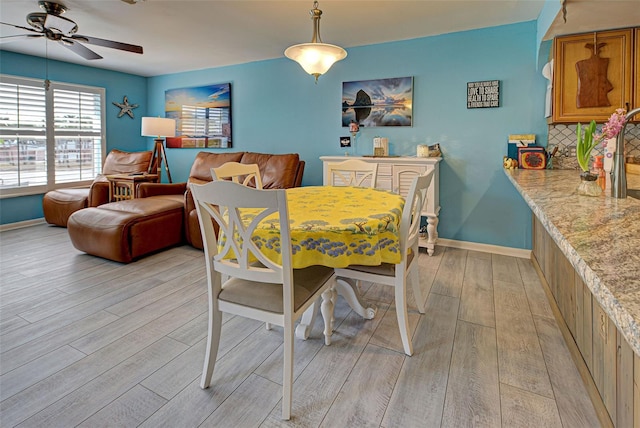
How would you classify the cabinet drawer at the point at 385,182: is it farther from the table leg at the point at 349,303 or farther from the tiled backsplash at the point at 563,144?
the table leg at the point at 349,303

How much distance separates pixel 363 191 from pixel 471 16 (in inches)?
82.3

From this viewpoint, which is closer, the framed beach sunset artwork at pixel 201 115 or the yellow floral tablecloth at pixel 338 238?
the yellow floral tablecloth at pixel 338 238

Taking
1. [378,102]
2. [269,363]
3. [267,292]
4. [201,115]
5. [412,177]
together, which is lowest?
[269,363]

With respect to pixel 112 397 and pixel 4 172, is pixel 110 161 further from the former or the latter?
pixel 112 397

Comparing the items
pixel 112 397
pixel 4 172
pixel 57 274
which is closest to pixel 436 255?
pixel 112 397

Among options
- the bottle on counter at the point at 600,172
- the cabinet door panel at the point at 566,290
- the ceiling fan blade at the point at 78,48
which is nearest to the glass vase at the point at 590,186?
the bottle on counter at the point at 600,172

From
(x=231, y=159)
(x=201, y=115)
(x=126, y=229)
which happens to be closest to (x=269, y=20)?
(x=231, y=159)

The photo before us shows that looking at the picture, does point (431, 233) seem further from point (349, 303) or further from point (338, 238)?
point (338, 238)

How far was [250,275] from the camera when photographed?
1.47m

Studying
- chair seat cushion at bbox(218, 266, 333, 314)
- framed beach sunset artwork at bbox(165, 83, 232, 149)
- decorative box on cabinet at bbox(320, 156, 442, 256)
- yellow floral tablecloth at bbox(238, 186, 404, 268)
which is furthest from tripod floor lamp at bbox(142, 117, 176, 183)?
chair seat cushion at bbox(218, 266, 333, 314)

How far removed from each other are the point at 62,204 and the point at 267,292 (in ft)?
14.3

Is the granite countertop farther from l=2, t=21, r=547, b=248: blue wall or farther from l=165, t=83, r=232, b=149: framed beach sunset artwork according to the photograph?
l=165, t=83, r=232, b=149: framed beach sunset artwork

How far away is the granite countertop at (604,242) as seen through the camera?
0.61 meters

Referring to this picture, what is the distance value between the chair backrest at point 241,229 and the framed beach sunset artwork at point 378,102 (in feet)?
9.30
